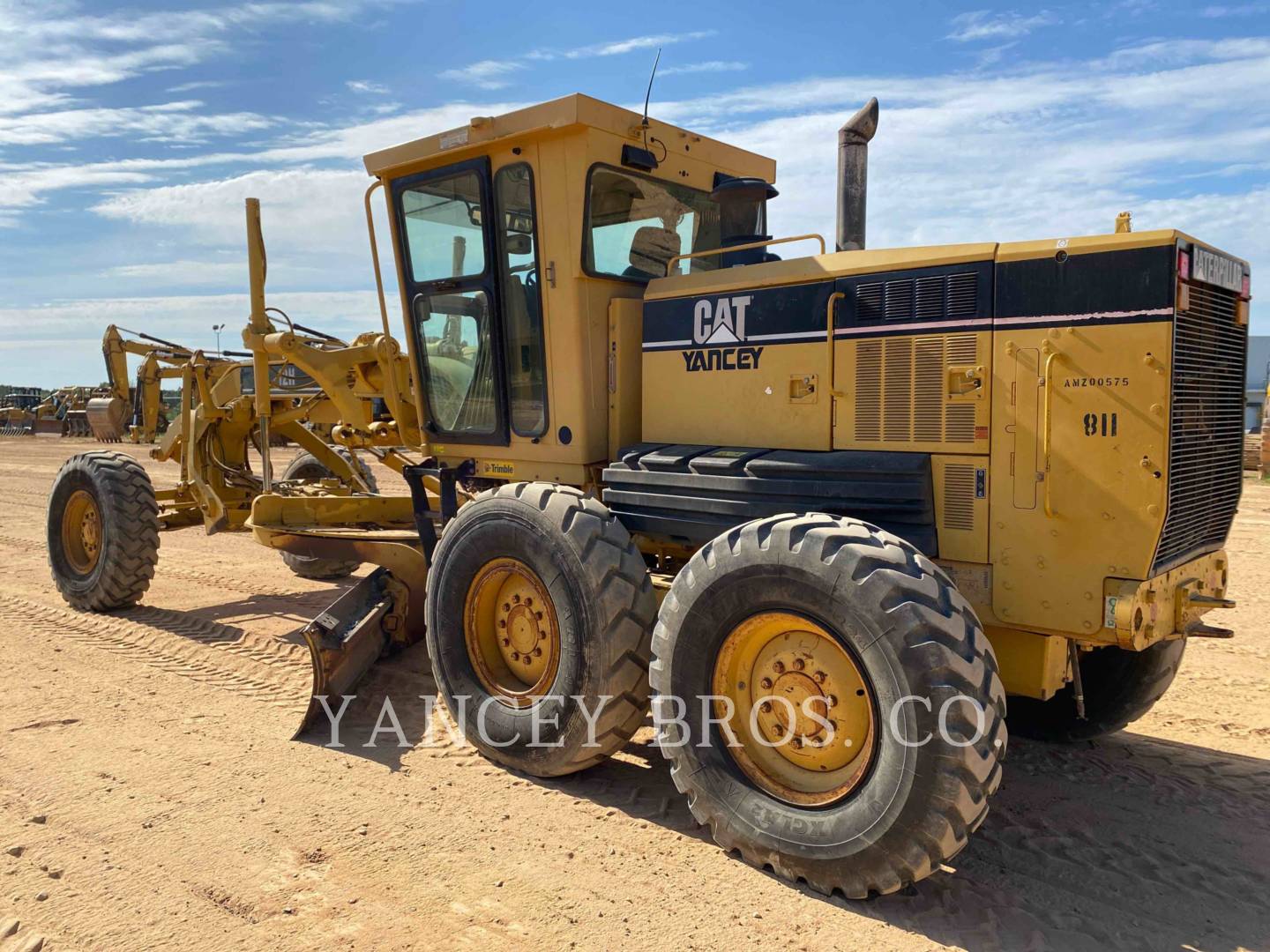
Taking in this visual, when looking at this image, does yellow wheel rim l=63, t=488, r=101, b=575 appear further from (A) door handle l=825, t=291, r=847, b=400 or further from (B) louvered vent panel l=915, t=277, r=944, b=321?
(B) louvered vent panel l=915, t=277, r=944, b=321

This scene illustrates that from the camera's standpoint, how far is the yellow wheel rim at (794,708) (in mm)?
3633

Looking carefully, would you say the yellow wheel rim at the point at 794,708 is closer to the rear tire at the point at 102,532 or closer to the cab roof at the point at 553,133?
the cab roof at the point at 553,133

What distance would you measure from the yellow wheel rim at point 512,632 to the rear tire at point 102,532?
417 centimetres

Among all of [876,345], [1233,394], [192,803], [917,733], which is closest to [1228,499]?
[1233,394]

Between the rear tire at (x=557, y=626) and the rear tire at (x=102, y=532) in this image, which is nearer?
the rear tire at (x=557, y=626)

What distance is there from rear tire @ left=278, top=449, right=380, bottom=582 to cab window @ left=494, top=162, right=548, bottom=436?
13.6ft

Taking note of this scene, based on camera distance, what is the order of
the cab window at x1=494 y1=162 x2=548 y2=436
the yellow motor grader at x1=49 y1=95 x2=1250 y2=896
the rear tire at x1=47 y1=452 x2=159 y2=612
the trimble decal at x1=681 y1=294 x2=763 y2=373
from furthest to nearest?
1. the rear tire at x1=47 y1=452 x2=159 y2=612
2. the cab window at x1=494 y1=162 x2=548 y2=436
3. the trimble decal at x1=681 y1=294 x2=763 y2=373
4. the yellow motor grader at x1=49 y1=95 x2=1250 y2=896

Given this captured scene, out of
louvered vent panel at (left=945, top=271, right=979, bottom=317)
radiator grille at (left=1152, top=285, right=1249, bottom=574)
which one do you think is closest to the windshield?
louvered vent panel at (left=945, top=271, right=979, bottom=317)

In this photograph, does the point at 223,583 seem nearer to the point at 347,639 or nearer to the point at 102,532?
the point at 102,532

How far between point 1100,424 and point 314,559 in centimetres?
710

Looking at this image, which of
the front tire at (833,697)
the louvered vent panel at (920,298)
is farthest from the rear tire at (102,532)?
the louvered vent panel at (920,298)

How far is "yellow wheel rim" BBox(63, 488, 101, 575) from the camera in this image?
324 inches

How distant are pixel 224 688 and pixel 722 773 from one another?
3.55m

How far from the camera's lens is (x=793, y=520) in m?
3.70
